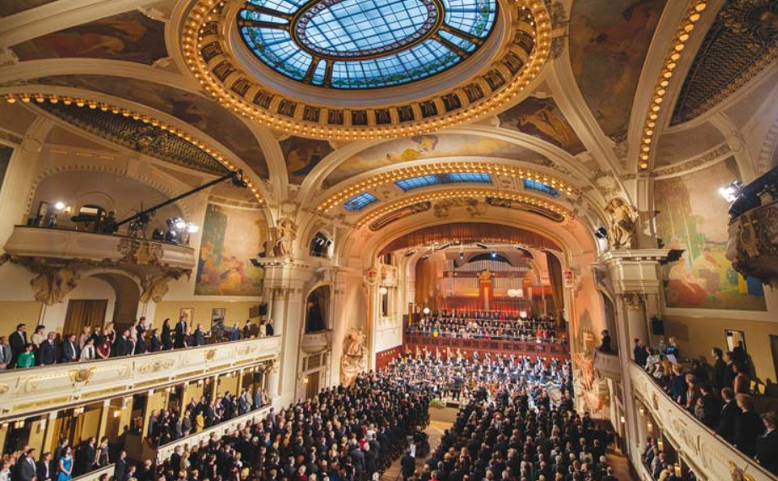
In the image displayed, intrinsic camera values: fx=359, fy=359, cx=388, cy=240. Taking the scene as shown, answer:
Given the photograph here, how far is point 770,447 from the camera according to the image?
3.67 metres

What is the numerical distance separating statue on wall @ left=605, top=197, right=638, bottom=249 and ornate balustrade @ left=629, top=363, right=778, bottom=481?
138 inches

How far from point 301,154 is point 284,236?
3.44m

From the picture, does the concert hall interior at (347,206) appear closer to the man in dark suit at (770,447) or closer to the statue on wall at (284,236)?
the man in dark suit at (770,447)

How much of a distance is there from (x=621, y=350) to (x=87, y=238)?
1540 cm

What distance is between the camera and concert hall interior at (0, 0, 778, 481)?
6352 mm

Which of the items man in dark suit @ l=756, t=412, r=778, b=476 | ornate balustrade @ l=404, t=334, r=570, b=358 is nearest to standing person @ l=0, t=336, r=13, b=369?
man in dark suit @ l=756, t=412, r=778, b=476

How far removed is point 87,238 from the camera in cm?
977

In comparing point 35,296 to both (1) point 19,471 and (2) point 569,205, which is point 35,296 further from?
(2) point 569,205

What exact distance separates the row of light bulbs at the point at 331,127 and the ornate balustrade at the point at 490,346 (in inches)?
671

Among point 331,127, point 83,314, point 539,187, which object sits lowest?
point 83,314

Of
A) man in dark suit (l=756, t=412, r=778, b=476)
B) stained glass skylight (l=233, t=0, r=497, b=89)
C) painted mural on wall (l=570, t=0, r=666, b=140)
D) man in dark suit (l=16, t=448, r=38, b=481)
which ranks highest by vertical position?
stained glass skylight (l=233, t=0, r=497, b=89)

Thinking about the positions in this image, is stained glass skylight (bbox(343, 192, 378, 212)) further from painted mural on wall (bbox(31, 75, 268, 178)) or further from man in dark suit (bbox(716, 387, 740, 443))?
man in dark suit (bbox(716, 387, 740, 443))

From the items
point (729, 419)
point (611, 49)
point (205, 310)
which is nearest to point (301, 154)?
point (205, 310)

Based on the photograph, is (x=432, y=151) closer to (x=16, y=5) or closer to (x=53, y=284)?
(x=16, y=5)
